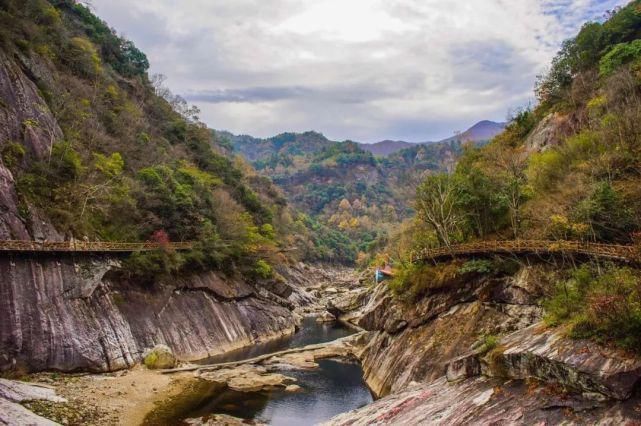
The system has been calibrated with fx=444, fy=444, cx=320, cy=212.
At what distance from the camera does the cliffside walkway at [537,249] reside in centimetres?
2121

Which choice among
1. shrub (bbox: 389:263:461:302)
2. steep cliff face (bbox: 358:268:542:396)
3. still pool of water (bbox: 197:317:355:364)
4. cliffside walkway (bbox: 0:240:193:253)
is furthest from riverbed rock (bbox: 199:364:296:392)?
cliffside walkway (bbox: 0:240:193:253)

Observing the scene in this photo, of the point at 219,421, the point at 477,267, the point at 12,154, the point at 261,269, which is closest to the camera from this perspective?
the point at 219,421

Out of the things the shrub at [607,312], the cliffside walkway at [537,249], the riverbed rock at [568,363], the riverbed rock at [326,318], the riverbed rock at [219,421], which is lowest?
the riverbed rock at [326,318]

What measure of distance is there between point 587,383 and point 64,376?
3062 cm

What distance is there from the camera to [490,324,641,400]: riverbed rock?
13117 mm

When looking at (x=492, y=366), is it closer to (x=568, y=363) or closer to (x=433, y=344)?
(x=568, y=363)

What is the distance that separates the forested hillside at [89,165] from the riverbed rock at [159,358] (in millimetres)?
8160

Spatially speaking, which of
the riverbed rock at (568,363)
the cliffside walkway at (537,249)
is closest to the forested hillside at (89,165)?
the cliffside walkway at (537,249)

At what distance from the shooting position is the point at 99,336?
113 feet

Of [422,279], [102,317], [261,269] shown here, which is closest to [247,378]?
[102,317]

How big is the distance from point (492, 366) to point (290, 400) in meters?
18.5

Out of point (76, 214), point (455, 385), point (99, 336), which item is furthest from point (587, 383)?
point (76, 214)

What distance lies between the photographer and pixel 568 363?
14.7 meters

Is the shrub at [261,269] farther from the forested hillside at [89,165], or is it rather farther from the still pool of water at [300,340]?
the still pool of water at [300,340]
